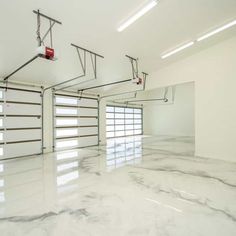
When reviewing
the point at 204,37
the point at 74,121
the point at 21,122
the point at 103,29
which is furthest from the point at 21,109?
the point at 204,37

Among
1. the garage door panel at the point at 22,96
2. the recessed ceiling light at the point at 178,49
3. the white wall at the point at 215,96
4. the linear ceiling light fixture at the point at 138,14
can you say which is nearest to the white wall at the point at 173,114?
the white wall at the point at 215,96

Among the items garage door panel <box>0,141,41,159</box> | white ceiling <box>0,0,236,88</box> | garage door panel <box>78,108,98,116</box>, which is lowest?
garage door panel <box>0,141,41,159</box>

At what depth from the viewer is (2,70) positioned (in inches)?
173

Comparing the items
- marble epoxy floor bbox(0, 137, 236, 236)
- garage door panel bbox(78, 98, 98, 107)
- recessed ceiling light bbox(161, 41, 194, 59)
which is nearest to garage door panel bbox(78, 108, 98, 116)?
garage door panel bbox(78, 98, 98, 107)

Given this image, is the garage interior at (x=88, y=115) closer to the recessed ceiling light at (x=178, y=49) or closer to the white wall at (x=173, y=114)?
the recessed ceiling light at (x=178, y=49)

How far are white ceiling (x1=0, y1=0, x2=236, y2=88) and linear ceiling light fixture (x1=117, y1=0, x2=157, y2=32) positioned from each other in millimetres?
111

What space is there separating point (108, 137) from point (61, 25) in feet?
22.6

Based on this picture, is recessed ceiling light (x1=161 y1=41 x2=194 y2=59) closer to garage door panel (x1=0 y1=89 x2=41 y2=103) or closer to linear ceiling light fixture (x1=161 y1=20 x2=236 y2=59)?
linear ceiling light fixture (x1=161 y1=20 x2=236 y2=59)

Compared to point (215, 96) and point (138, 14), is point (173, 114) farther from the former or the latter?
point (138, 14)

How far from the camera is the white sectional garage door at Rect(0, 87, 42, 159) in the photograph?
4895 mm

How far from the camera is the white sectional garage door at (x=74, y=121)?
20.5 ft

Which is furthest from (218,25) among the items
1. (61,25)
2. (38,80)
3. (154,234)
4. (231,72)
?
(38,80)

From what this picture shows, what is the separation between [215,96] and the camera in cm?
464

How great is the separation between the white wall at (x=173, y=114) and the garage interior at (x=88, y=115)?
490 centimetres
